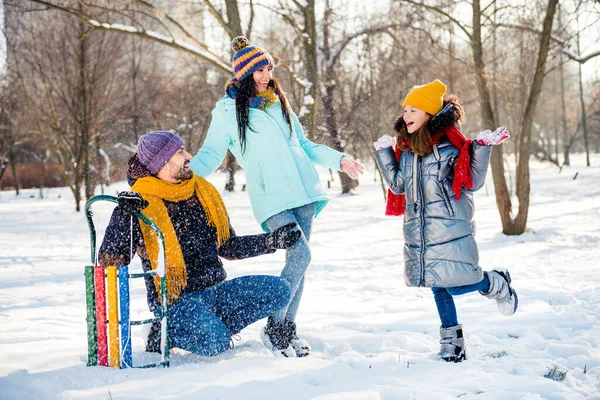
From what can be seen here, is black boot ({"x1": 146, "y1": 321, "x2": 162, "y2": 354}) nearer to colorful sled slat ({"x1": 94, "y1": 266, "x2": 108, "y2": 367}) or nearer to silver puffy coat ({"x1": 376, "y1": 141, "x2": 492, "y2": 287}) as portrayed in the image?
colorful sled slat ({"x1": 94, "y1": 266, "x2": 108, "y2": 367})

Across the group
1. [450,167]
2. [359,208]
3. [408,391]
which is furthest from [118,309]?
[359,208]

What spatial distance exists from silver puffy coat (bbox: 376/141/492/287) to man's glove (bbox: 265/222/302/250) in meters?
0.74

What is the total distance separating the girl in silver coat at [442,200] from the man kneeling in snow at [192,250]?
0.75 meters

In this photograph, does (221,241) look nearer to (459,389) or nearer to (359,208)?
(459,389)

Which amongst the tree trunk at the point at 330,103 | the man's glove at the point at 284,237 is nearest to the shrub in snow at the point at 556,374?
the man's glove at the point at 284,237

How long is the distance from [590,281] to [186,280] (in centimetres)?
425

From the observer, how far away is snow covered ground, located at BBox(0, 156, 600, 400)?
2.48 meters

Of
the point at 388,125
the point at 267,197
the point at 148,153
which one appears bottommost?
the point at 267,197

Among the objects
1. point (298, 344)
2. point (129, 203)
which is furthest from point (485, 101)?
point (129, 203)

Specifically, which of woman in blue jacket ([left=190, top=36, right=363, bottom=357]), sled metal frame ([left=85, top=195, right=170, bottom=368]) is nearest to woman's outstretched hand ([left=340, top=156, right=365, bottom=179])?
woman in blue jacket ([left=190, top=36, right=363, bottom=357])

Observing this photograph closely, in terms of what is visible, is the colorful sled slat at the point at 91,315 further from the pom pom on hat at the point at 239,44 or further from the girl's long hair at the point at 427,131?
the girl's long hair at the point at 427,131

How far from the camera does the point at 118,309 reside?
258 cm

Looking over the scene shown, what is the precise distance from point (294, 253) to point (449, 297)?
957 millimetres

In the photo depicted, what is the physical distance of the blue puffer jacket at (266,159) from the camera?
3.14 metres
